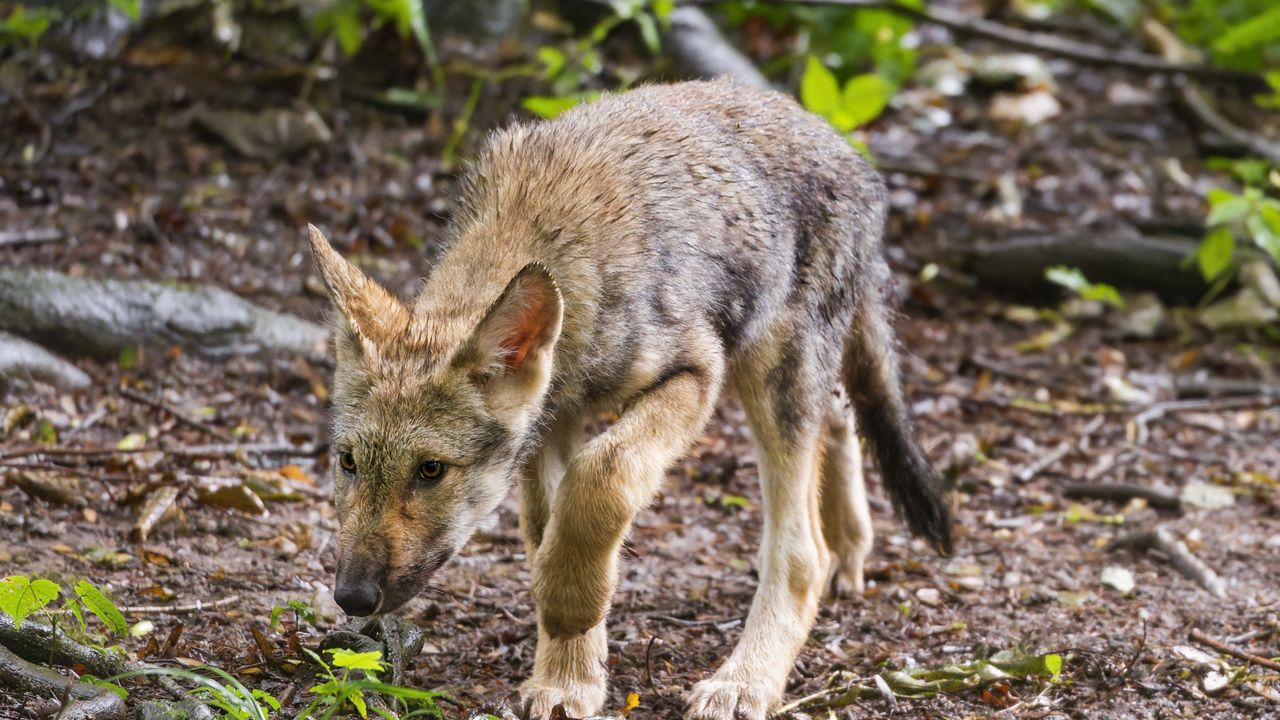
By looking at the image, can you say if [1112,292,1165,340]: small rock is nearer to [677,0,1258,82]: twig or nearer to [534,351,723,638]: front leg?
[677,0,1258,82]: twig

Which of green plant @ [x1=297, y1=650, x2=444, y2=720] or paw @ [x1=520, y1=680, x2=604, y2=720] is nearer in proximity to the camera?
green plant @ [x1=297, y1=650, x2=444, y2=720]

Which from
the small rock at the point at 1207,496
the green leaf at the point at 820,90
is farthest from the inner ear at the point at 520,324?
the green leaf at the point at 820,90

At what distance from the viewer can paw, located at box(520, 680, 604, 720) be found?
183 inches

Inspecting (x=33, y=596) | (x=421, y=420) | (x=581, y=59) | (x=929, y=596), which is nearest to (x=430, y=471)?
(x=421, y=420)

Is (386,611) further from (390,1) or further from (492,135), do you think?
(390,1)

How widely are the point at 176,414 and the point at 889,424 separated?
137 inches

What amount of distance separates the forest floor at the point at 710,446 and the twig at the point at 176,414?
44mm

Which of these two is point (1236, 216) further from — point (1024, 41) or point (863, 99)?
point (1024, 41)

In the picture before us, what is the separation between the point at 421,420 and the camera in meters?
4.26

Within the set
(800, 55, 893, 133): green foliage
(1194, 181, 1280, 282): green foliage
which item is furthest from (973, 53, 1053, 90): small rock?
(800, 55, 893, 133): green foliage

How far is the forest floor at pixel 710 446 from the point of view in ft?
16.9

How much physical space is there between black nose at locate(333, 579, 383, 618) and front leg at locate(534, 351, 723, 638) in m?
0.64

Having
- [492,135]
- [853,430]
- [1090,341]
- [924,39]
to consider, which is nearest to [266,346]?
[492,135]

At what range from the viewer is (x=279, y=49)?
32.6 feet
